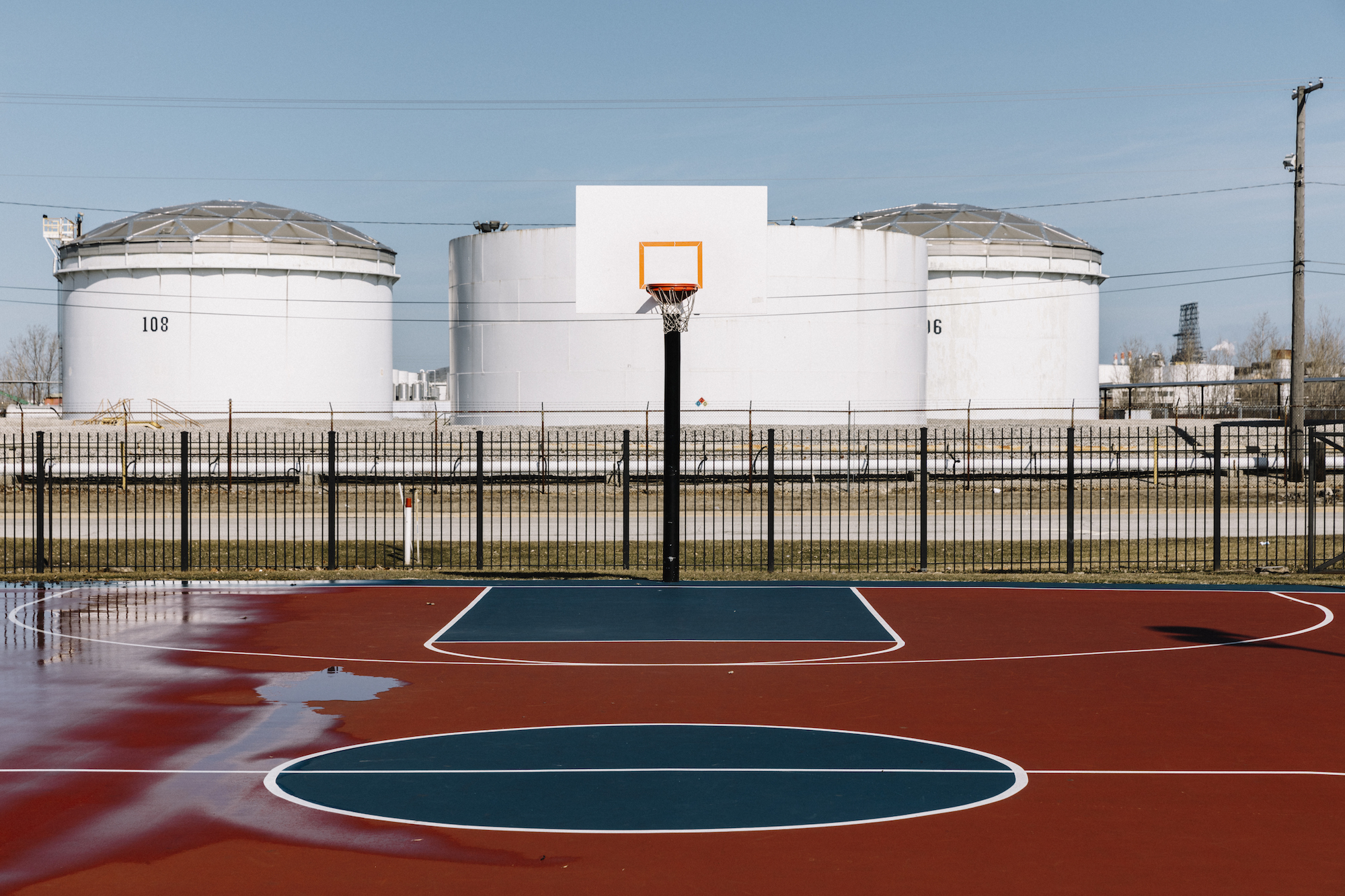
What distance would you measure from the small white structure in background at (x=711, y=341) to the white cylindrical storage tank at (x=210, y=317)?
7586 millimetres

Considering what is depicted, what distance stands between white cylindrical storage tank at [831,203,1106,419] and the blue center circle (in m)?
48.7

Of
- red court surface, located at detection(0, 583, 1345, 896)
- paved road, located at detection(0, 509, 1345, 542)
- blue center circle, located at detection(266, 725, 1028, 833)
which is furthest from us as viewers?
paved road, located at detection(0, 509, 1345, 542)

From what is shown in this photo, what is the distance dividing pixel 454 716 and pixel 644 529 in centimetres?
1840

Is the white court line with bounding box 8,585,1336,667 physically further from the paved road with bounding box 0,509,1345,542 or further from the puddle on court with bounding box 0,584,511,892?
the paved road with bounding box 0,509,1345,542

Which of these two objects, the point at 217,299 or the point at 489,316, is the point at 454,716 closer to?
the point at 489,316

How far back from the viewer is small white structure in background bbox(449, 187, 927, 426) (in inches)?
1877

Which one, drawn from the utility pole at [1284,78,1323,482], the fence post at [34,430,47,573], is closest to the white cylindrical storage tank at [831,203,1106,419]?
the utility pole at [1284,78,1323,482]

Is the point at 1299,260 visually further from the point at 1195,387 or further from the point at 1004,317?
the point at 1195,387

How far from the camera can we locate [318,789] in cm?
812

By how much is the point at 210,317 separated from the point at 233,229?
15.2ft

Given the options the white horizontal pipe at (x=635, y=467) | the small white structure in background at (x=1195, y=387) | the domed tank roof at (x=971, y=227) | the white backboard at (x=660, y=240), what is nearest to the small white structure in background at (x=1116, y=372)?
the small white structure in background at (x=1195, y=387)

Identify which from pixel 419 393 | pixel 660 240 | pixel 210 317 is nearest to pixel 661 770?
pixel 660 240

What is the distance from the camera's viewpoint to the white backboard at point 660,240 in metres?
19.7

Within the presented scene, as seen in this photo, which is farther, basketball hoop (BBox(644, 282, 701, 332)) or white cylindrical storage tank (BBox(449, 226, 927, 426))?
white cylindrical storage tank (BBox(449, 226, 927, 426))
